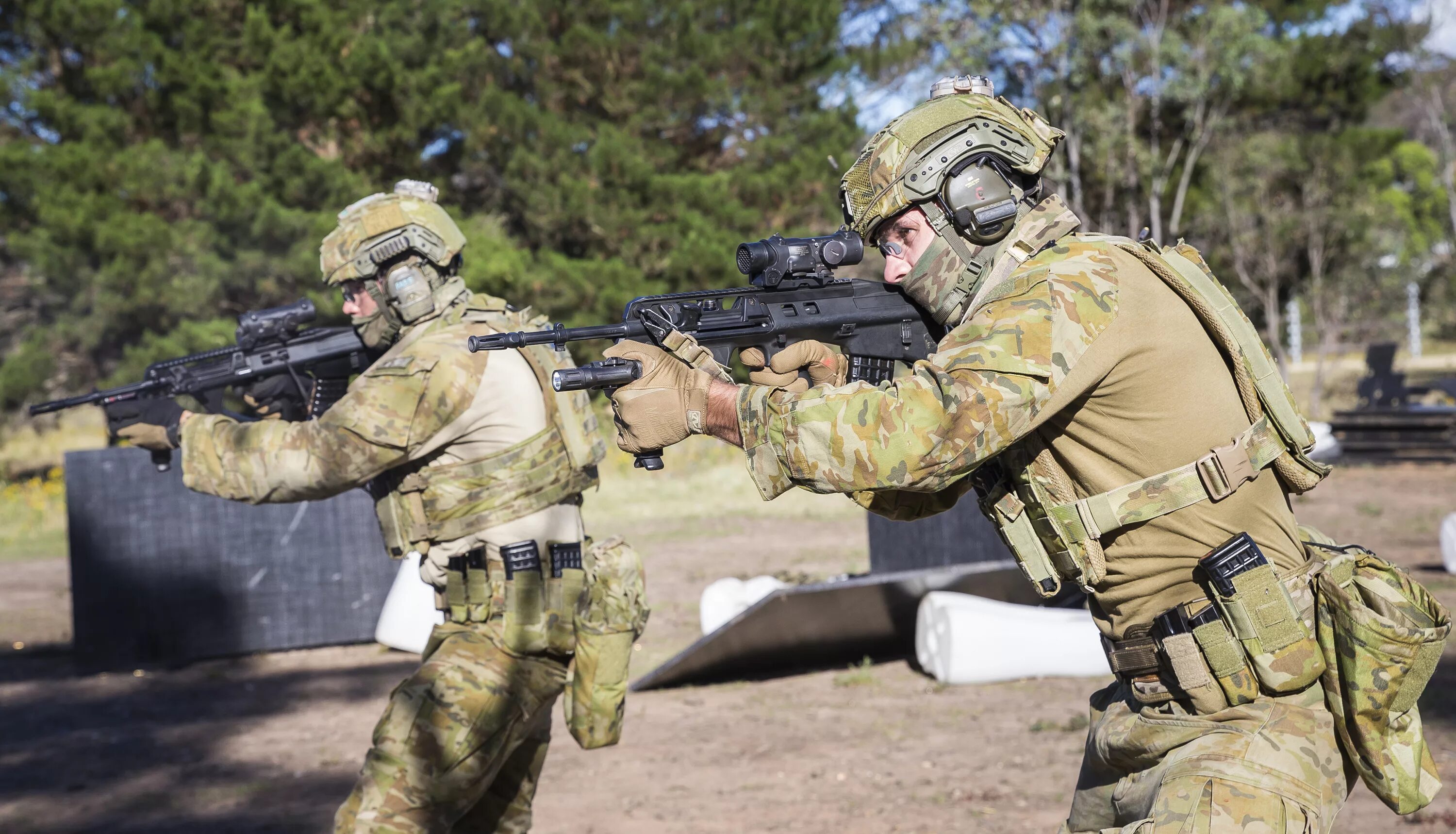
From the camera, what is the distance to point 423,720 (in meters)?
3.75

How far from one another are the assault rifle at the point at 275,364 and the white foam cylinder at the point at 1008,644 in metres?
4.11

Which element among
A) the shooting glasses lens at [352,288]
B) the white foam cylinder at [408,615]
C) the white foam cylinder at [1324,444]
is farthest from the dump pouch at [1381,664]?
the white foam cylinder at [1324,444]

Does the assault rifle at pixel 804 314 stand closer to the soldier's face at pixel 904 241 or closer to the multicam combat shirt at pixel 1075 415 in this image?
the soldier's face at pixel 904 241

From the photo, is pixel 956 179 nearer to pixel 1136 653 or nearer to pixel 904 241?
pixel 904 241

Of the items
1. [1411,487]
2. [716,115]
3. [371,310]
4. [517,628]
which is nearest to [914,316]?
[517,628]

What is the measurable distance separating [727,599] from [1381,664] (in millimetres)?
6670

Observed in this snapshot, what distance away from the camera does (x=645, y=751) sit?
6719 mm

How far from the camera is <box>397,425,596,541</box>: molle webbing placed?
4.16 meters

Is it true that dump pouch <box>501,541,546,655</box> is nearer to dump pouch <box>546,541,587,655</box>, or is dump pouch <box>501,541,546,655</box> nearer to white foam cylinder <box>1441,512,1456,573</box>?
dump pouch <box>546,541,587,655</box>

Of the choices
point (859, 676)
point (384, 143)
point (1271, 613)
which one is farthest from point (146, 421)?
point (384, 143)

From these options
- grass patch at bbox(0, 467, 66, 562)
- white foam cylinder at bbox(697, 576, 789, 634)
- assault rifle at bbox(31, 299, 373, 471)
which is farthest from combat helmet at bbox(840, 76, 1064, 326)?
grass patch at bbox(0, 467, 66, 562)

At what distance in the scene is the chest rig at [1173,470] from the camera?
255cm

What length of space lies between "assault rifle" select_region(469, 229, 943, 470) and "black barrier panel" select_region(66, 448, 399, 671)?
22.5 feet

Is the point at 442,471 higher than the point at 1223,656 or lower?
higher
